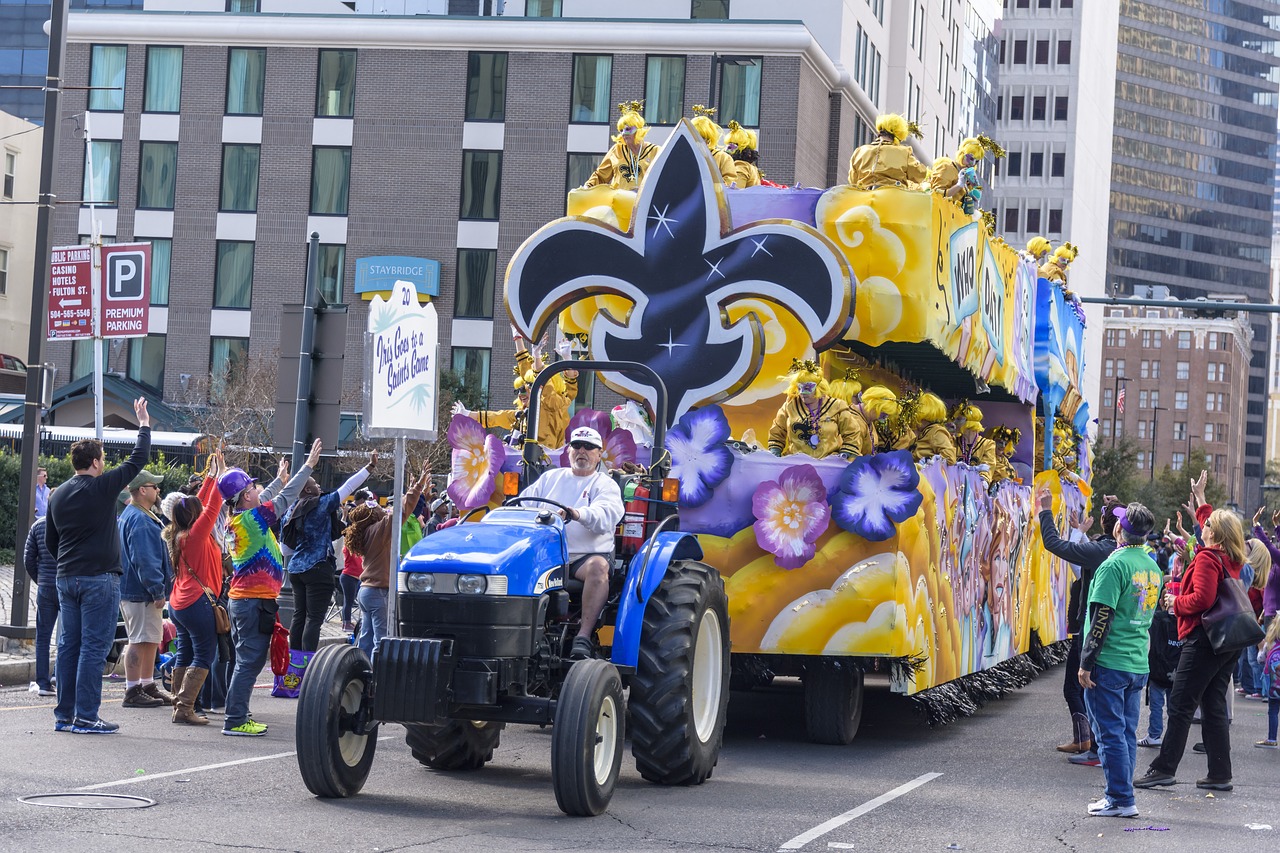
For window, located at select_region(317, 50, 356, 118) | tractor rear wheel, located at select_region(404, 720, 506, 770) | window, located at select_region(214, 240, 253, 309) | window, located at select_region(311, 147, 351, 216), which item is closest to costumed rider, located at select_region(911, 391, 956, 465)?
tractor rear wheel, located at select_region(404, 720, 506, 770)

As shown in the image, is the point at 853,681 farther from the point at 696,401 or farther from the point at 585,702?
the point at 585,702

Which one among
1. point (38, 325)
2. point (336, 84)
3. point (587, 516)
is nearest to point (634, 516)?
point (587, 516)

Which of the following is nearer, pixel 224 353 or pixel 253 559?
pixel 253 559

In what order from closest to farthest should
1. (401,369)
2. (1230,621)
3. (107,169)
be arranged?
1. (1230,621)
2. (401,369)
3. (107,169)

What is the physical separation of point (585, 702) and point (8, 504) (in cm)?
2383

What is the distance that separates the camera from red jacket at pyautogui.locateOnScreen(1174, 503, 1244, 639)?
1122cm

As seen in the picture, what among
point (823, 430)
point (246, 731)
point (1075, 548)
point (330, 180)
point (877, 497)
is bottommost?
point (246, 731)

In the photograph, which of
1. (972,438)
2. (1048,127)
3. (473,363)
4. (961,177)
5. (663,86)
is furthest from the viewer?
(1048,127)

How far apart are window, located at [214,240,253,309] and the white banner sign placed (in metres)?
42.0

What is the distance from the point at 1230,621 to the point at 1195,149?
6120 inches

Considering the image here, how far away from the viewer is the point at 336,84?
54156 mm

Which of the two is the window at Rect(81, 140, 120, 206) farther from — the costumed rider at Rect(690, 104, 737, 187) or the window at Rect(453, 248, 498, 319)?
the costumed rider at Rect(690, 104, 737, 187)

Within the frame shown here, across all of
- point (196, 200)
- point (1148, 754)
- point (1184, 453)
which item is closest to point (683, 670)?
point (1148, 754)

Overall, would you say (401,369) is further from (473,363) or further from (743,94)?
(473,363)
